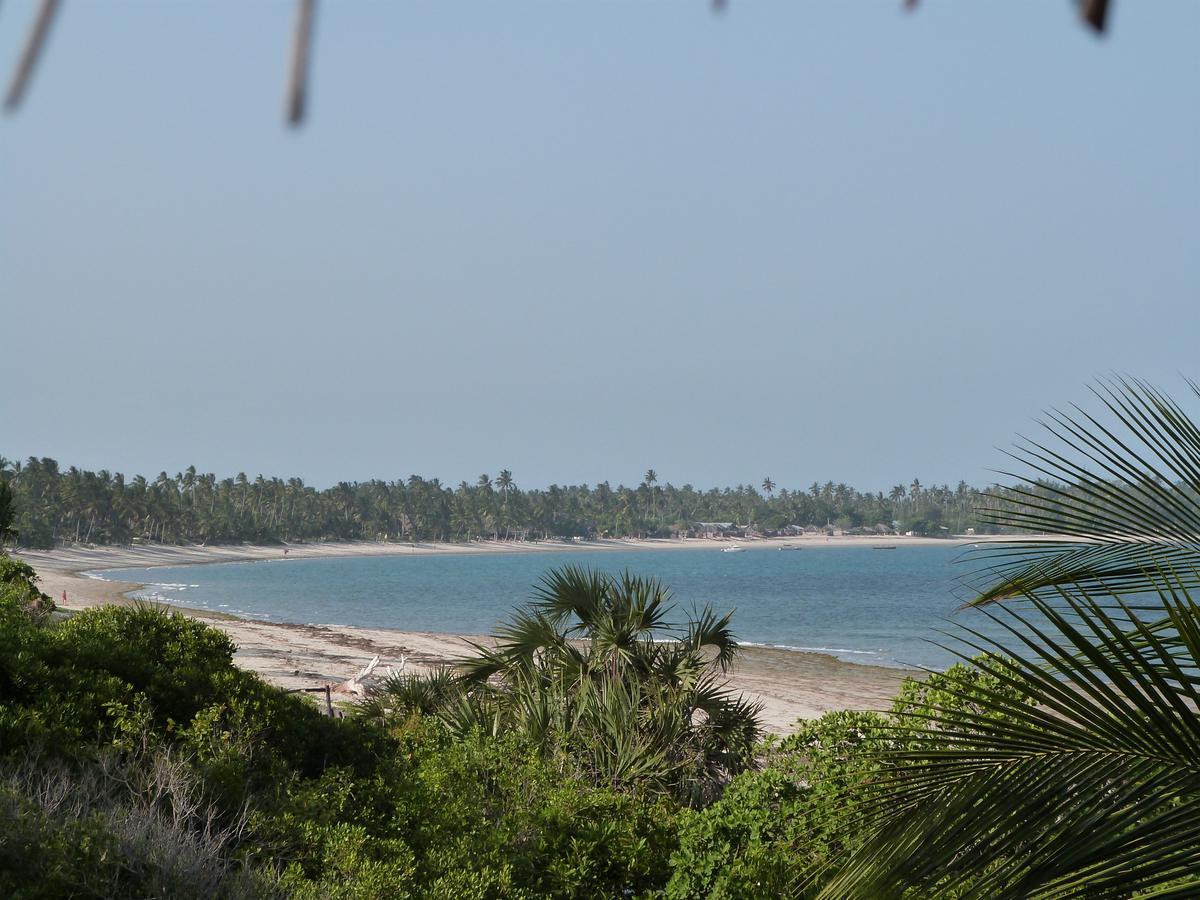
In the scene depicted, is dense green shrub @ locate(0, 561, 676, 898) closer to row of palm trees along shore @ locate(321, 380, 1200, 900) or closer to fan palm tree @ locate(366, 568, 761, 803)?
fan palm tree @ locate(366, 568, 761, 803)

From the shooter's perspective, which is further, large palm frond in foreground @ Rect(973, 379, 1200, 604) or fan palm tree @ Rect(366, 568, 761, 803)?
fan palm tree @ Rect(366, 568, 761, 803)

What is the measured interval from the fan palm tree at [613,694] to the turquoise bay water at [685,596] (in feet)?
46.4

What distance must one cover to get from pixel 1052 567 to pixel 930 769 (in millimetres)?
1340

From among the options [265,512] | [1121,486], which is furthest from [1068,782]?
[265,512]

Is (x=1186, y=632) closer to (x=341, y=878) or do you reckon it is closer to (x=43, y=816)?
(x=341, y=878)

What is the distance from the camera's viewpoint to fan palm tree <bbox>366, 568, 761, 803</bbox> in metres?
9.45

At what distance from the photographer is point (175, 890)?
5773 mm

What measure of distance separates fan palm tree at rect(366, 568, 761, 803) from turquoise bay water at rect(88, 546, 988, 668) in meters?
14.1

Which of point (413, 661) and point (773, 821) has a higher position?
point (773, 821)

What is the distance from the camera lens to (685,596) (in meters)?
75.8

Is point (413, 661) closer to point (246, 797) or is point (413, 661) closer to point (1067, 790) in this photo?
point (246, 797)

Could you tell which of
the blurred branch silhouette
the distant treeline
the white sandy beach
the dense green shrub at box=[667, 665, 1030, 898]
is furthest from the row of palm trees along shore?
the distant treeline

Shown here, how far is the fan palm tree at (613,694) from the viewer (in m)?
9.45

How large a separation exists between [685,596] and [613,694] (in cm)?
6694
